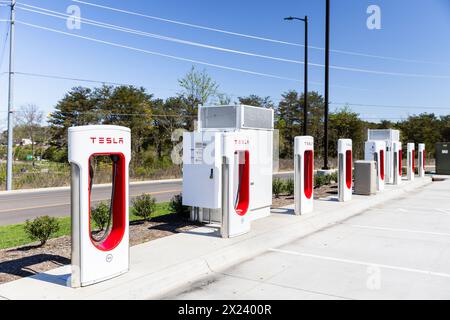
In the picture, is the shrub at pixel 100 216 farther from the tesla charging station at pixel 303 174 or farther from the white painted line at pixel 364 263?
the tesla charging station at pixel 303 174

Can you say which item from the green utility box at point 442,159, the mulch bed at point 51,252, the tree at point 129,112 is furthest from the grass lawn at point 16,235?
the tree at point 129,112

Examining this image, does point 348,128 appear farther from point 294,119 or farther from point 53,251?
point 53,251

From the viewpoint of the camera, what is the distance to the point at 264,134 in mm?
9578

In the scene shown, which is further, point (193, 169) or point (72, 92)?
point (72, 92)

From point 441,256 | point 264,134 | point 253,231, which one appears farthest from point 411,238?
point 264,134

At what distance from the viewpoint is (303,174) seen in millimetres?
9922

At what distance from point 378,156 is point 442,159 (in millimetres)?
12009

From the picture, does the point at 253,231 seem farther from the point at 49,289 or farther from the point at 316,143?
the point at 316,143

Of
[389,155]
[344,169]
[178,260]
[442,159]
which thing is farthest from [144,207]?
[442,159]

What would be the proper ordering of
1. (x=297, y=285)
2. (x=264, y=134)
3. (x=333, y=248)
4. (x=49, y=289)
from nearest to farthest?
(x=49, y=289), (x=297, y=285), (x=333, y=248), (x=264, y=134)

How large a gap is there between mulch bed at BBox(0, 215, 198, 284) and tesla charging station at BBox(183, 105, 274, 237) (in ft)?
2.12

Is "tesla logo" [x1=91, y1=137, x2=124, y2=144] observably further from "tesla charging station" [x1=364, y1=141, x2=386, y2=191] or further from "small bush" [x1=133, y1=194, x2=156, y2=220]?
"tesla charging station" [x1=364, y1=141, x2=386, y2=191]

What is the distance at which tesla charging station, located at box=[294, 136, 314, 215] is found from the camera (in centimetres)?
977
